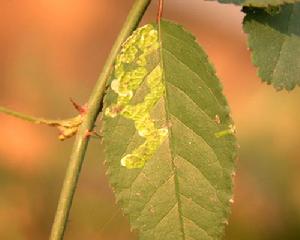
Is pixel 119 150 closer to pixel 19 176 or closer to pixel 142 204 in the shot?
pixel 142 204

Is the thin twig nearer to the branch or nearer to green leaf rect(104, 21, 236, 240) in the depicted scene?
green leaf rect(104, 21, 236, 240)

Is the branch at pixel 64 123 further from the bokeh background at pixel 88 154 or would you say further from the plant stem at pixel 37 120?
the bokeh background at pixel 88 154

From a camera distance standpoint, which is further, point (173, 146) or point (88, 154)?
point (88, 154)

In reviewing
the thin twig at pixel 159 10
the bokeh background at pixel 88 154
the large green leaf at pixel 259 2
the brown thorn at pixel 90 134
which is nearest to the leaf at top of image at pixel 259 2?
the large green leaf at pixel 259 2

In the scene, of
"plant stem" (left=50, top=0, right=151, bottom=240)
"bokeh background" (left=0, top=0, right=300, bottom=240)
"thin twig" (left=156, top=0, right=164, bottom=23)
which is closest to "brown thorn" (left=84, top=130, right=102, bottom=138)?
"plant stem" (left=50, top=0, right=151, bottom=240)

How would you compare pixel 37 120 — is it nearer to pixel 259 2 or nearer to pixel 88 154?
pixel 259 2

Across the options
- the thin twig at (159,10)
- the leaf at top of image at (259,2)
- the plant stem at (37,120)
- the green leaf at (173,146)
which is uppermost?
the thin twig at (159,10)

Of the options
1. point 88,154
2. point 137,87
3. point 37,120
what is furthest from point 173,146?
point 88,154
